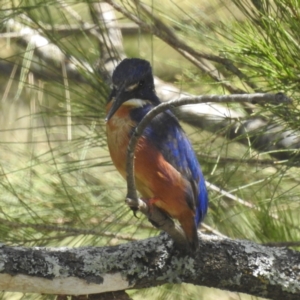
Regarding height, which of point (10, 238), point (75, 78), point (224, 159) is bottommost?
point (10, 238)

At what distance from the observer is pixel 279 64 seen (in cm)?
159

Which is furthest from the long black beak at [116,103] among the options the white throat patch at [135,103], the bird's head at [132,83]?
the white throat patch at [135,103]

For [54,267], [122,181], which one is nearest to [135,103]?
[54,267]

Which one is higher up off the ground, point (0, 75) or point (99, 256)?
point (0, 75)

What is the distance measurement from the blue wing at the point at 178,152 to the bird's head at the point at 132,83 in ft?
0.12

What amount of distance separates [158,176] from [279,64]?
0.43 meters

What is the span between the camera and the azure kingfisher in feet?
6.02

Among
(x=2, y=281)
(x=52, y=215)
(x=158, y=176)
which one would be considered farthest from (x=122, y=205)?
(x=2, y=281)

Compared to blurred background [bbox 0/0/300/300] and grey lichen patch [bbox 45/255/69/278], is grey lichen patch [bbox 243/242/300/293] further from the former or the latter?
grey lichen patch [bbox 45/255/69/278]

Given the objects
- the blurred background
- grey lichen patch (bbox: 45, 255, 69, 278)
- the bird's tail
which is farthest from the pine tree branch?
grey lichen patch (bbox: 45, 255, 69, 278)

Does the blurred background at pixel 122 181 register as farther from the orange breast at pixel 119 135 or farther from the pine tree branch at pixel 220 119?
the orange breast at pixel 119 135

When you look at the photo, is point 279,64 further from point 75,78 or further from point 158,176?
point 75,78

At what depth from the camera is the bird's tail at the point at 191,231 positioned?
1.68 m

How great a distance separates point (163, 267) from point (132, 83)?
1.52ft
